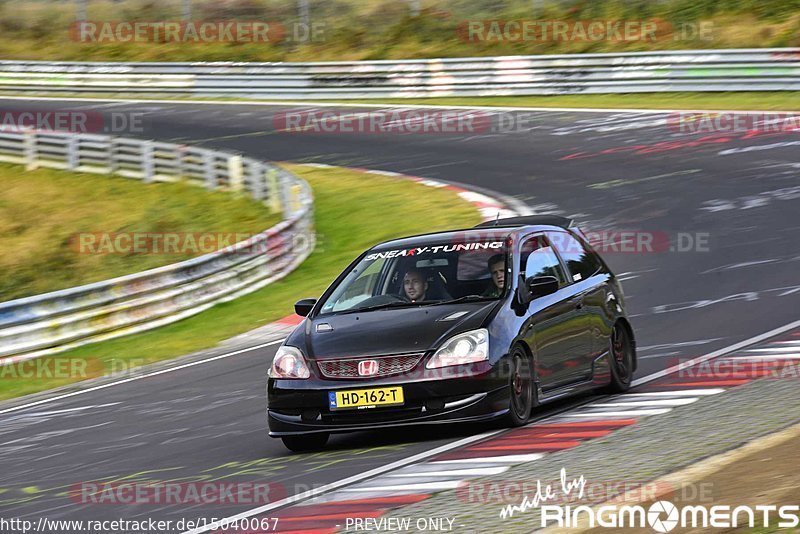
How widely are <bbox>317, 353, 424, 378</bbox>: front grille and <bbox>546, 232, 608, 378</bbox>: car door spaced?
1678mm

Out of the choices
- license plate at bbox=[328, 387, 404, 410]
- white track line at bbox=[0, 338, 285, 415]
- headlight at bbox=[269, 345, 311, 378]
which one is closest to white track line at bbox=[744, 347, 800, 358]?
license plate at bbox=[328, 387, 404, 410]

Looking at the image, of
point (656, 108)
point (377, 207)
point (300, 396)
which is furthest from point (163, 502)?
point (656, 108)

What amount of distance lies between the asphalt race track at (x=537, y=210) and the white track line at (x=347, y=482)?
115mm

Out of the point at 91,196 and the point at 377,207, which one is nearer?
the point at 377,207

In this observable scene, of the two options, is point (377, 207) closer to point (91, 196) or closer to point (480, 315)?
point (91, 196)

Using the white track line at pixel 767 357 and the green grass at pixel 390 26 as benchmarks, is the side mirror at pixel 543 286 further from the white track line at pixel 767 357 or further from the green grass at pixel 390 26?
the green grass at pixel 390 26

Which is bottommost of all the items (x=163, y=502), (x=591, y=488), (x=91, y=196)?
(x=91, y=196)

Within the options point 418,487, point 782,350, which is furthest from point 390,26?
point 418,487

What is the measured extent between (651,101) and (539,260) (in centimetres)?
2114

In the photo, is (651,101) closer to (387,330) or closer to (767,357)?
(767,357)

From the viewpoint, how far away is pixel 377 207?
23000 millimetres

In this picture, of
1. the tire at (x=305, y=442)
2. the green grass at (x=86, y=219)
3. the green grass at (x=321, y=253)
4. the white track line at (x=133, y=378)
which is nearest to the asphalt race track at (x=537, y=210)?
the tire at (x=305, y=442)

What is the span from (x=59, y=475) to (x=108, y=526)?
6.89 ft

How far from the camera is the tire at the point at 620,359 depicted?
409 inches
